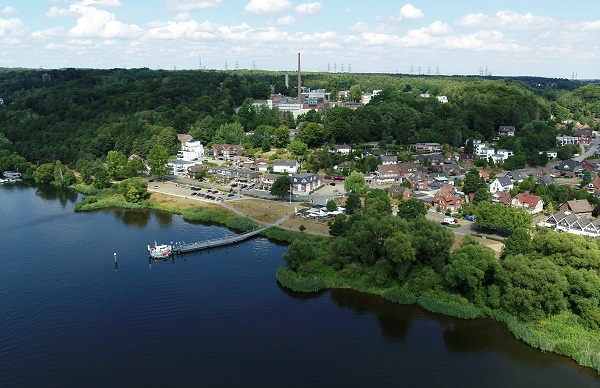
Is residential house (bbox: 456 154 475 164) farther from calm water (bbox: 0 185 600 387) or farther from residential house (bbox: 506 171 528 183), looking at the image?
calm water (bbox: 0 185 600 387)

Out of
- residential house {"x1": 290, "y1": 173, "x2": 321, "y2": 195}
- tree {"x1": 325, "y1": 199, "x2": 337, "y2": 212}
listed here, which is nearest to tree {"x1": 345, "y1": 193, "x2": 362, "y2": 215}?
tree {"x1": 325, "y1": 199, "x2": 337, "y2": 212}

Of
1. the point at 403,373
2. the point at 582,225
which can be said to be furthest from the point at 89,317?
the point at 582,225

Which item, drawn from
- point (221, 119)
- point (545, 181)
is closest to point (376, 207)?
point (545, 181)

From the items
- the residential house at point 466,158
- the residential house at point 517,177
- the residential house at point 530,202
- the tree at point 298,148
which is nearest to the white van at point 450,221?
the residential house at point 530,202

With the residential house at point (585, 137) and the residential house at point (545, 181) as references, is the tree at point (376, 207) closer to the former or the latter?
the residential house at point (545, 181)

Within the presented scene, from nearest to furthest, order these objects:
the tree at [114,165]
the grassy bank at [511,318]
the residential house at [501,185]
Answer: the grassy bank at [511,318] < the residential house at [501,185] < the tree at [114,165]

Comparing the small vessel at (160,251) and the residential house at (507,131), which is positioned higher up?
the residential house at (507,131)

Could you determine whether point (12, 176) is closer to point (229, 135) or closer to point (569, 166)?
point (229, 135)
